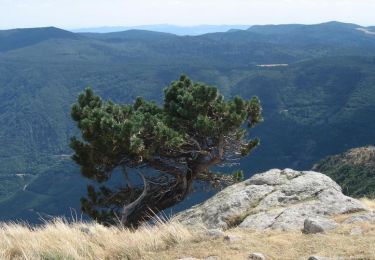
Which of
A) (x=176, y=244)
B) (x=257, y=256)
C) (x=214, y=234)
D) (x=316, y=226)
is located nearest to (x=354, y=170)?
(x=316, y=226)

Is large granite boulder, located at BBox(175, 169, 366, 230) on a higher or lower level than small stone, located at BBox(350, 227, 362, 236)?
lower

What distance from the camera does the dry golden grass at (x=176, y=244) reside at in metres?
7.50

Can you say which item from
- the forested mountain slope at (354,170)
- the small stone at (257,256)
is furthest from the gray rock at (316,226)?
the forested mountain slope at (354,170)

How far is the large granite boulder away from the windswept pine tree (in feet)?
10.2

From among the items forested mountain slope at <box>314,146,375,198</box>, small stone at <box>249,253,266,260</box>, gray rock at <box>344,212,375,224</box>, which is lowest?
forested mountain slope at <box>314,146,375,198</box>

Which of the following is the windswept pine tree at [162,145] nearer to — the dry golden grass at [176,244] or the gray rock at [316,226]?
the dry golden grass at [176,244]

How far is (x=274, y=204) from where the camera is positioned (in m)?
11.8

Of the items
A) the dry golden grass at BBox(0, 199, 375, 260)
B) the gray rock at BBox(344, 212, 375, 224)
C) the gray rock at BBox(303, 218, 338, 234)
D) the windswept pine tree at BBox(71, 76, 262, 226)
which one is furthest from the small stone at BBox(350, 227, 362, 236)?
the windswept pine tree at BBox(71, 76, 262, 226)

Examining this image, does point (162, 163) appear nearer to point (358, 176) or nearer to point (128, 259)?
point (128, 259)

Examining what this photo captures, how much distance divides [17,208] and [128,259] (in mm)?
162330

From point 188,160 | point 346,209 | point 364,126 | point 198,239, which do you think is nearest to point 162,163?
point 188,160

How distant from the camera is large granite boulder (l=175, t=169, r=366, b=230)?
34.3 ft

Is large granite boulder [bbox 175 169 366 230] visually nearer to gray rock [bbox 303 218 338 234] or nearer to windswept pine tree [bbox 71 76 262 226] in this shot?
gray rock [bbox 303 218 338 234]

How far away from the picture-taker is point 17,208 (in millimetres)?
160000
